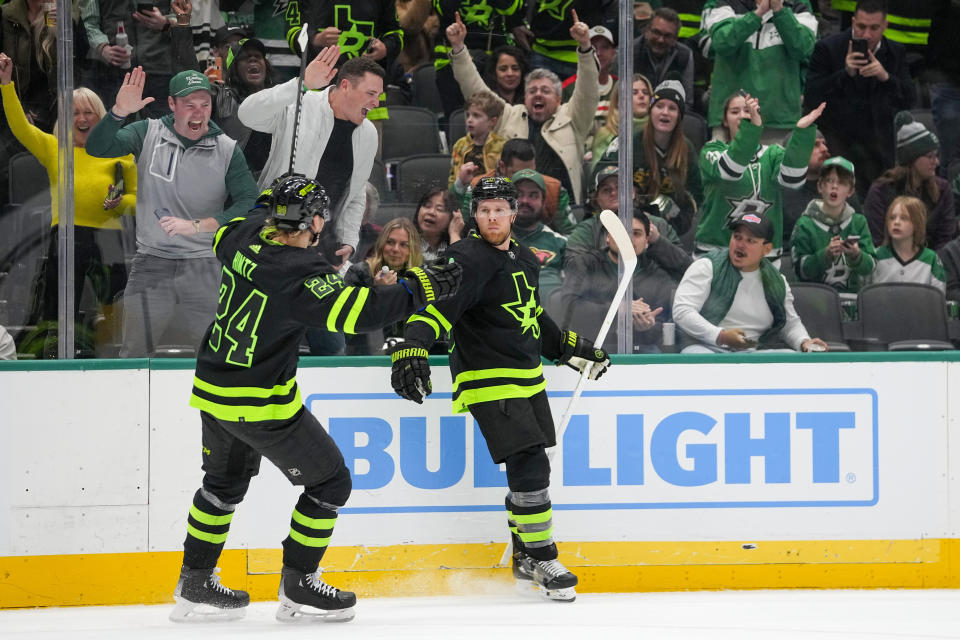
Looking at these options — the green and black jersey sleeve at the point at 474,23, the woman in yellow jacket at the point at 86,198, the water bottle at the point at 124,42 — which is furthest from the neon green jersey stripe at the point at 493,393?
the water bottle at the point at 124,42

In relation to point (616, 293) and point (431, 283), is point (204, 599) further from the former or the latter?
point (616, 293)

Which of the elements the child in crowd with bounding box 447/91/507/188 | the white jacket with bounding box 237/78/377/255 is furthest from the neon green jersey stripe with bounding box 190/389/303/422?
the child in crowd with bounding box 447/91/507/188

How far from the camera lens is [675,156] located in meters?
4.25

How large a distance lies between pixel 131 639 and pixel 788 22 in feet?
11.2

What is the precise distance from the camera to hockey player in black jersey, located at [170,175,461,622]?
9.64 feet

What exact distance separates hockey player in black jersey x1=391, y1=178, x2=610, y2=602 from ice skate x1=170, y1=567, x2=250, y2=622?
89 centimetres

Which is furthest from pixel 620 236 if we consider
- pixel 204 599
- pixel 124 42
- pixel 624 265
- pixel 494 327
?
pixel 124 42

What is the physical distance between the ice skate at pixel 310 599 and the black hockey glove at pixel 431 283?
2.93 ft

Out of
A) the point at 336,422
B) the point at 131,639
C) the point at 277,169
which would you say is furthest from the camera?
the point at 277,169

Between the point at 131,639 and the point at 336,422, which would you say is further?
the point at 336,422

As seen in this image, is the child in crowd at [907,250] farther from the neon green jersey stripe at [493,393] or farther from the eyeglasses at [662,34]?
the neon green jersey stripe at [493,393]

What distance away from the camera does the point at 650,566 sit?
3.66 meters

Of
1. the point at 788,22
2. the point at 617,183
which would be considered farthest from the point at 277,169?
the point at 788,22

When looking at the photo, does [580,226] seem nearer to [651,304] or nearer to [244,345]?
→ [651,304]
